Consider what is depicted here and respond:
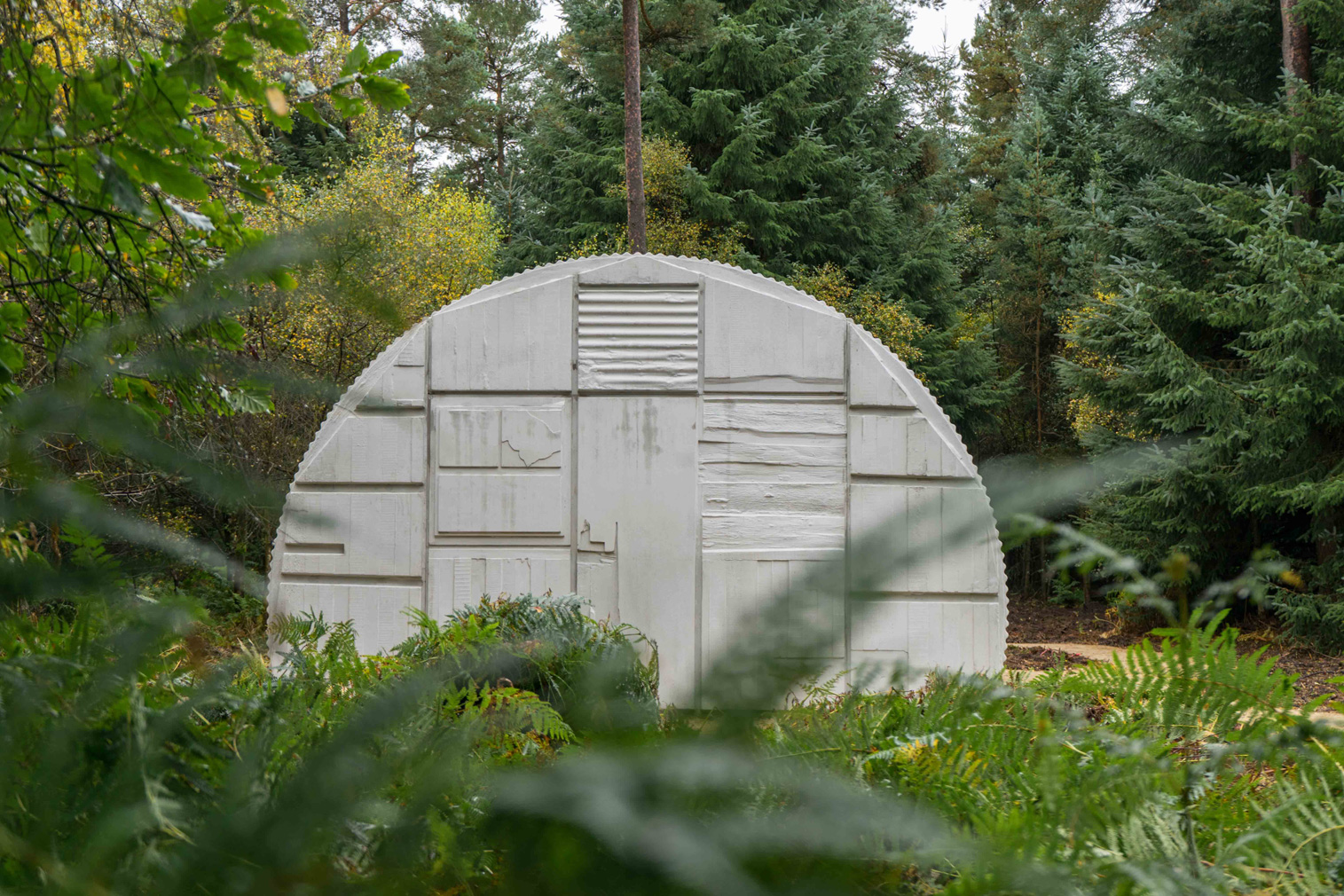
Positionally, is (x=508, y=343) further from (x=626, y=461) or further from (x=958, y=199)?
(x=958, y=199)

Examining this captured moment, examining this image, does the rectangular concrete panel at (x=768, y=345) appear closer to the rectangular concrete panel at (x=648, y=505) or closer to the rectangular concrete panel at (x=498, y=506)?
the rectangular concrete panel at (x=648, y=505)

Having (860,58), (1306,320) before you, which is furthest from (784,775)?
(860,58)

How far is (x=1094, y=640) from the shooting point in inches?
399

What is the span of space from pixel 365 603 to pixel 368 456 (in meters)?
0.85

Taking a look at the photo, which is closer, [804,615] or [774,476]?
[804,615]

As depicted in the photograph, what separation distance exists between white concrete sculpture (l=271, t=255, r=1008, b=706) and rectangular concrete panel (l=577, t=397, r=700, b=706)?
0.04 feet

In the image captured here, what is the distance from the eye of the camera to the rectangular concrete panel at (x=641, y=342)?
5.62 m

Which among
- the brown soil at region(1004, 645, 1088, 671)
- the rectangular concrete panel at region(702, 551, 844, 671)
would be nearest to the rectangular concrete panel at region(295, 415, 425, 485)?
the brown soil at region(1004, 645, 1088, 671)

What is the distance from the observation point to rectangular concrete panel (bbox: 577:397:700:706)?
5.55 metres

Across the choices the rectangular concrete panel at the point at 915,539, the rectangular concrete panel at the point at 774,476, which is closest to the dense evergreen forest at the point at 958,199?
the rectangular concrete panel at the point at 915,539

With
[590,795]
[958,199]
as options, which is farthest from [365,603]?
[958,199]

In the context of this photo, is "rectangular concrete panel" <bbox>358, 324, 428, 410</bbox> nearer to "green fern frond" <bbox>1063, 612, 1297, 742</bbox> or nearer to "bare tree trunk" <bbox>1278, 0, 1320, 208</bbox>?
"green fern frond" <bbox>1063, 612, 1297, 742</bbox>

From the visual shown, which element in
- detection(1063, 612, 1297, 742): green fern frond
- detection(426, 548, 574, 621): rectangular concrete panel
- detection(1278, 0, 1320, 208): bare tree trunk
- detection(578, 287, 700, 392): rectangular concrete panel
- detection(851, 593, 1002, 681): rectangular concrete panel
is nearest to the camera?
detection(1063, 612, 1297, 742): green fern frond

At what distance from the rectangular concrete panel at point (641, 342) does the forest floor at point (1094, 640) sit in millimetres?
2947
